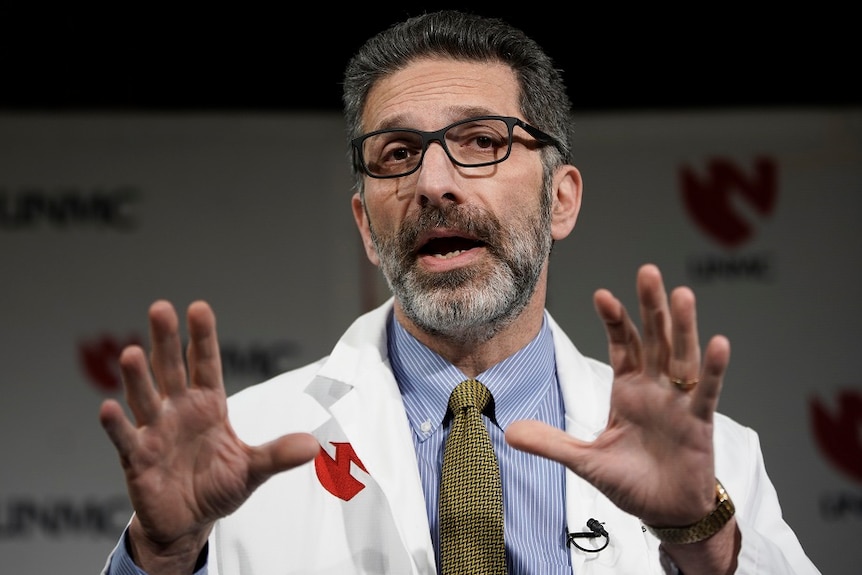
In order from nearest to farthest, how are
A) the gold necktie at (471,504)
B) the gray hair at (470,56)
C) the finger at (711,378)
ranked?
the finger at (711,378)
the gold necktie at (471,504)
the gray hair at (470,56)

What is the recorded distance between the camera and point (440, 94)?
6.41 feet

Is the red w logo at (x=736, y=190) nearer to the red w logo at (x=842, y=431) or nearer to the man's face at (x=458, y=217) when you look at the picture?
the red w logo at (x=842, y=431)

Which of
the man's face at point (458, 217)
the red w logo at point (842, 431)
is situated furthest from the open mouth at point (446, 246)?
the red w logo at point (842, 431)

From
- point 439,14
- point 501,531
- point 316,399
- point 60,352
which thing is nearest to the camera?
point 501,531

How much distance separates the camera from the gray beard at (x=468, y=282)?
1.84m

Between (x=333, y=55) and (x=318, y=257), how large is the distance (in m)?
0.68

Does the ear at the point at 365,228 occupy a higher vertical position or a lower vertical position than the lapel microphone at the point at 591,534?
higher

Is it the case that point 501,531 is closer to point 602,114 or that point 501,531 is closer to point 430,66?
point 430,66

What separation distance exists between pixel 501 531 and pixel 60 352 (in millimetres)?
2080

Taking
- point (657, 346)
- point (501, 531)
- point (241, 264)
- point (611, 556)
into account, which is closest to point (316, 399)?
point (501, 531)

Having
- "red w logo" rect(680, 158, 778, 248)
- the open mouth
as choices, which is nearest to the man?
the open mouth

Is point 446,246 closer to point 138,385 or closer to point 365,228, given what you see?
point 365,228

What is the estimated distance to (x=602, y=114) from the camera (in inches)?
134

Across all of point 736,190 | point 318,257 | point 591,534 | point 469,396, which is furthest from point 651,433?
point 736,190
